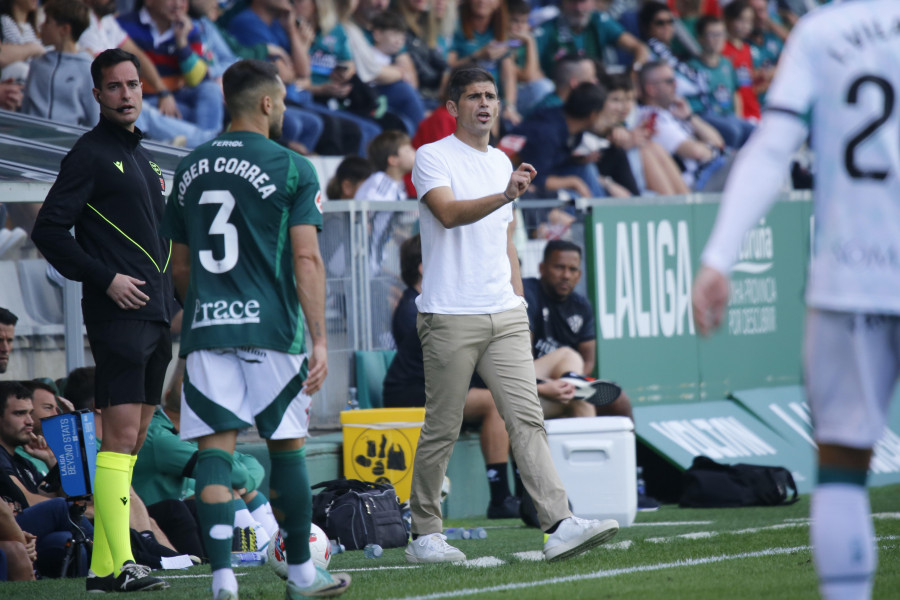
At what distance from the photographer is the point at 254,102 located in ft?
16.0

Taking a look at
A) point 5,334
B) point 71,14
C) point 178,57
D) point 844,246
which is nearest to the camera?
point 844,246

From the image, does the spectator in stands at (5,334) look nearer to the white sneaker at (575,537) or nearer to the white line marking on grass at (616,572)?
the white sneaker at (575,537)

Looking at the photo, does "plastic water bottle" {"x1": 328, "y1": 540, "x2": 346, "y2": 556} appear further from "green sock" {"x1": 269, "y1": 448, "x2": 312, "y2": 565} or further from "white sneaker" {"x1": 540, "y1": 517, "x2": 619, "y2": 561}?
"green sock" {"x1": 269, "y1": 448, "x2": 312, "y2": 565}

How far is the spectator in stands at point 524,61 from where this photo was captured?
50.1ft

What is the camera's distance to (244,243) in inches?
188

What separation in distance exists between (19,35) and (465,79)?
569 centimetres

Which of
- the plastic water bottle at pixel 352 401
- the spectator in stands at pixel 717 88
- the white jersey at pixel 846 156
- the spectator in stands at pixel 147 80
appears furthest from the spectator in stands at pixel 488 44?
the white jersey at pixel 846 156

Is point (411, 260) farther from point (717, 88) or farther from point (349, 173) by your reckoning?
point (717, 88)

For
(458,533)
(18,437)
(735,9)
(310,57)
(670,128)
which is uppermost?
(735,9)

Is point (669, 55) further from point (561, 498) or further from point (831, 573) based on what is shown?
point (831, 573)

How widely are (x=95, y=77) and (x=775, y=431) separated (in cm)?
764

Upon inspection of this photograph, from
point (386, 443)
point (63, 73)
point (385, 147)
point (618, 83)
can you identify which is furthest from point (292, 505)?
point (618, 83)

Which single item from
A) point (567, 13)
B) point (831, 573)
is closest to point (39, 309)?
point (831, 573)

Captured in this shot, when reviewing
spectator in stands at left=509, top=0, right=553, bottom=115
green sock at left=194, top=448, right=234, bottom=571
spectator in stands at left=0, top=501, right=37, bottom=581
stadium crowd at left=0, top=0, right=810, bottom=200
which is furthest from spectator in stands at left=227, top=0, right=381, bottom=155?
green sock at left=194, top=448, right=234, bottom=571
